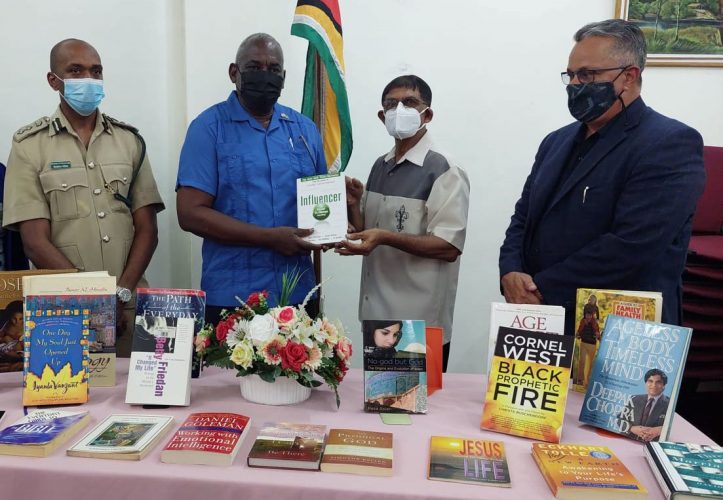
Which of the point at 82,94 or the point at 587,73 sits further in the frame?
the point at 82,94

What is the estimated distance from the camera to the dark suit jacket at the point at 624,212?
1693mm

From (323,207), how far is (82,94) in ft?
3.54

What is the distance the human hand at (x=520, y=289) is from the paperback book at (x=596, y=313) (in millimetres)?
279

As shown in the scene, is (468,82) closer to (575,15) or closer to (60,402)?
(575,15)

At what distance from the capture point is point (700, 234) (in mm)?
2873

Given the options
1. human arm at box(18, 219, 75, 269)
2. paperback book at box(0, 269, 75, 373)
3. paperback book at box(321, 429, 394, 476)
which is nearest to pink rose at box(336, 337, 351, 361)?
paperback book at box(321, 429, 394, 476)

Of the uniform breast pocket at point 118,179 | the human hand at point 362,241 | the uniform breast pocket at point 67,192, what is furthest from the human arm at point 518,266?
the uniform breast pocket at point 67,192

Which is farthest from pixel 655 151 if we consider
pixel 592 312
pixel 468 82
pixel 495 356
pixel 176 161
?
pixel 176 161

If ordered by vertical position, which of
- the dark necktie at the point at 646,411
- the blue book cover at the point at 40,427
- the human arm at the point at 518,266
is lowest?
the blue book cover at the point at 40,427

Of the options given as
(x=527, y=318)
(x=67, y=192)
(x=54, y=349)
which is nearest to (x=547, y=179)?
(x=527, y=318)

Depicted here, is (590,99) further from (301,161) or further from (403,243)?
(301,161)

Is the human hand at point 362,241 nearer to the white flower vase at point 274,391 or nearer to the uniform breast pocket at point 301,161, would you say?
the uniform breast pocket at point 301,161

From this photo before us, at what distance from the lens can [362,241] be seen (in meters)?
2.08

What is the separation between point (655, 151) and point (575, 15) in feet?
5.85
